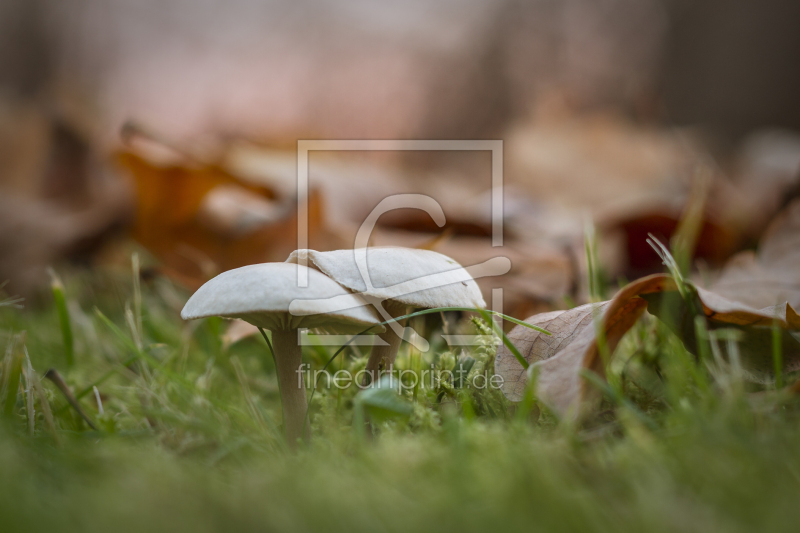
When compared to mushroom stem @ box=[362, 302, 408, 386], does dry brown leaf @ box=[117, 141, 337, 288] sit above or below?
above

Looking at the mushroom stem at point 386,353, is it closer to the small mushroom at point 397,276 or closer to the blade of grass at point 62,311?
the small mushroom at point 397,276

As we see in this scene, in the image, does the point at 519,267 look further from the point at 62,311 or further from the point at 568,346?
the point at 62,311

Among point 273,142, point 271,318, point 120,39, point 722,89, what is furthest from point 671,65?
point 271,318

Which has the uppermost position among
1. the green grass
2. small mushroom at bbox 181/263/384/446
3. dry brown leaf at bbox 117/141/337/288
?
dry brown leaf at bbox 117/141/337/288

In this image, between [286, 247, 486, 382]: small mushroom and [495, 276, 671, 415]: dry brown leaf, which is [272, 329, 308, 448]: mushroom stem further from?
[495, 276, 671, 415]: dry brown leaf

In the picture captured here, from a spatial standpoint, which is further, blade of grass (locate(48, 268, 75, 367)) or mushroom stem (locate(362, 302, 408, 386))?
blade of grass (locate(48, 268, 75, 367))

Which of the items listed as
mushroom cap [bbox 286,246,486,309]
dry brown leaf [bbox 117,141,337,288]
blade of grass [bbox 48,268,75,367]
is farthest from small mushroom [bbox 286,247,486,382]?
dry brown leaf [bbox 117,141,337,288]

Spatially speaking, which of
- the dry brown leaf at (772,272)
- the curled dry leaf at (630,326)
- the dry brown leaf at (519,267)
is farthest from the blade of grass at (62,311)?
the dry brown leaf at (772,272)
